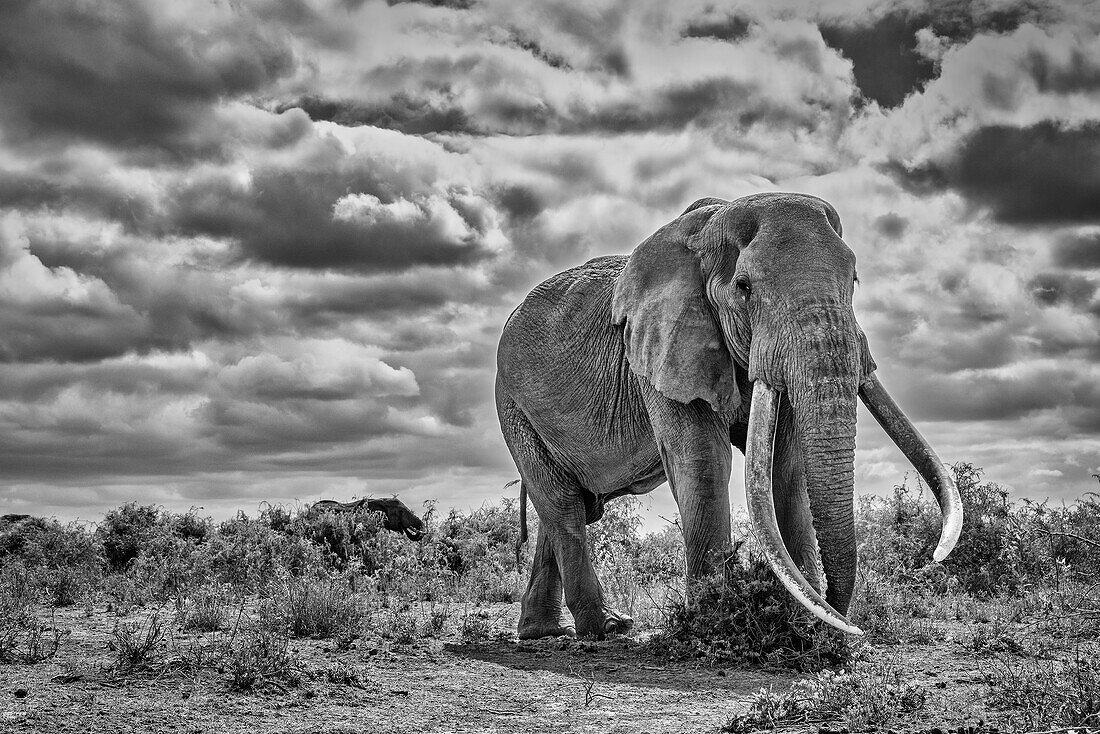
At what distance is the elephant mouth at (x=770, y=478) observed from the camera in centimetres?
748

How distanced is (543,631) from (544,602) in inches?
12.4

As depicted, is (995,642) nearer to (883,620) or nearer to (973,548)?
(883,620)

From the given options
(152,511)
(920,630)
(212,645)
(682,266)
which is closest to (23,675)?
(212,645)

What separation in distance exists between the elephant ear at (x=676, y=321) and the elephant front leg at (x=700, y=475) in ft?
0.61

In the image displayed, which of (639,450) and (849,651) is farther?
(639,450)

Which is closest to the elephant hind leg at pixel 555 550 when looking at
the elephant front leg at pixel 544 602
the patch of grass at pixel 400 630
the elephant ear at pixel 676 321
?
the elephant front leg at pixel 544 602

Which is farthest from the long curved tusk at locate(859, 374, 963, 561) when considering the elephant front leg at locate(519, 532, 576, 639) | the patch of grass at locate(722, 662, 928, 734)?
the elephant front leg at locate(519, 532, 576, 639)

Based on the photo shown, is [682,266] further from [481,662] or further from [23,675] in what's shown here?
[23,675]

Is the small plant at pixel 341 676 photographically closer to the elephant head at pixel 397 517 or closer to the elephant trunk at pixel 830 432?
the elephant trunk at pixel 830 432

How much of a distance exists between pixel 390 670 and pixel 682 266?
4.12 metres

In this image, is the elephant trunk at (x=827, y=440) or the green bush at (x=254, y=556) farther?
the green bush at (x=254, y=556)

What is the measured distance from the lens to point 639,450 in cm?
1057

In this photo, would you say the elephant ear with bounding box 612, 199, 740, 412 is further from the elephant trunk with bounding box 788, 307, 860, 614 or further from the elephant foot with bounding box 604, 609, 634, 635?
the elephant foot with bounding box 604, 609, 634, 635

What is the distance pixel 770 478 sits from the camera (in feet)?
26.3
